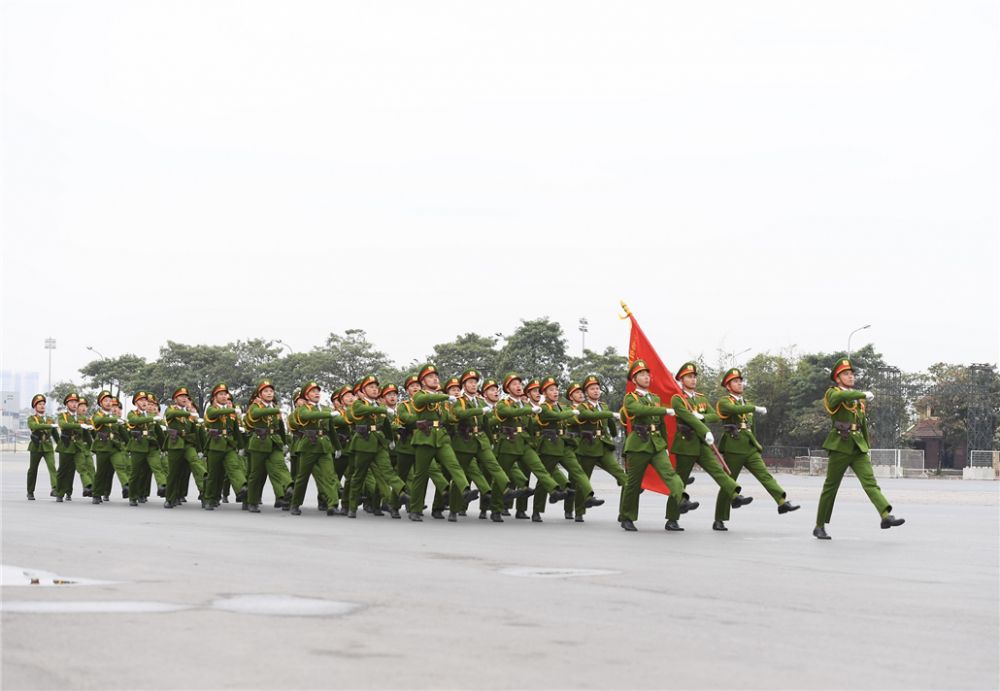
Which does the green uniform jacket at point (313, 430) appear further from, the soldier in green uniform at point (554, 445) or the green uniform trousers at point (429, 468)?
the soldier in green uniform at point (554, 445)

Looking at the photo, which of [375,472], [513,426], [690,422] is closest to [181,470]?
[375,472]

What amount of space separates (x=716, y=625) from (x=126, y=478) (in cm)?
1666

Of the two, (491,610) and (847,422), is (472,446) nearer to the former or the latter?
(847,422)

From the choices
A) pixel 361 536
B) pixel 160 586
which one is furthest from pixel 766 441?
pixel 160 586

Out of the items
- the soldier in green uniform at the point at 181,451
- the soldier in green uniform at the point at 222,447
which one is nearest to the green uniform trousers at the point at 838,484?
the soldier in green uniform at the point at 222,447

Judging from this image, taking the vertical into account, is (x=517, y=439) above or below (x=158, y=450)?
above

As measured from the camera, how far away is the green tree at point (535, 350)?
7850 centimetres

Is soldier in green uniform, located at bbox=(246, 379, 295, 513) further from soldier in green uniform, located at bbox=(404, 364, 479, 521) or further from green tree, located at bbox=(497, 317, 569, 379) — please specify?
green tree, located at bbox=(497, 317, 569, 379)

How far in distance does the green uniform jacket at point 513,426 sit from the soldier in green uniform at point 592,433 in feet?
2.17

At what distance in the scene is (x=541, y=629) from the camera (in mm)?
8852

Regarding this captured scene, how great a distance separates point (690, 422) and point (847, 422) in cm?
204

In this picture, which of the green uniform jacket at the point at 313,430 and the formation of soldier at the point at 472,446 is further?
the green uniform jacket at the point at 313,430

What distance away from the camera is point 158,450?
935 inches

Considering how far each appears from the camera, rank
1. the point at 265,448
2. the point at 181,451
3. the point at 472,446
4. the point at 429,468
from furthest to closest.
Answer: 1. the point at 181,451
2. the point at 265,448
3. the point at 472,446
4. the point at 429,468
